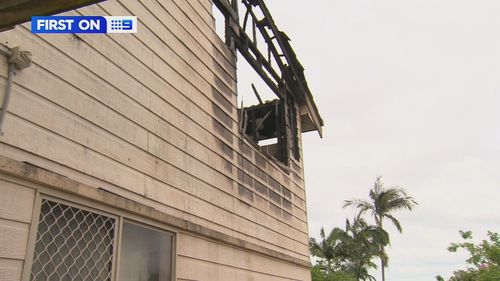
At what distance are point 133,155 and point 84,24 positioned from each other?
123cm

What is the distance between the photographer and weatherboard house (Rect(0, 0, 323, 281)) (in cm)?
300

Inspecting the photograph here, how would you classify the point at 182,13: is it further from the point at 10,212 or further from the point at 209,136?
the point at 10,212

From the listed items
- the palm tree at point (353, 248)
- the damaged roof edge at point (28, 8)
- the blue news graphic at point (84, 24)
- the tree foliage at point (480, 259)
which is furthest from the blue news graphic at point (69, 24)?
the palm tree at point (353, 248)

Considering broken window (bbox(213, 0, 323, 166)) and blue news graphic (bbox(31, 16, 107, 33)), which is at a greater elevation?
broken window (bbox(213, 0, 323, 166))

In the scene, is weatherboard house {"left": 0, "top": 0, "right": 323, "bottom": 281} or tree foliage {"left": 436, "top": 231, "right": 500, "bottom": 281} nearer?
weatherboard house {"left": 0, "top": 0, "right": 323, "bottom": 281}

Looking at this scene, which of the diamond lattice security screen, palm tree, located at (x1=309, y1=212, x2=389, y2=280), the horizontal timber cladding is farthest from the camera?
palm tree, located at (x1=309, y1=212, x2=389, y2=280)

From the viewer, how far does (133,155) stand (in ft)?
13.4

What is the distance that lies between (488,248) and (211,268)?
49.3 ft

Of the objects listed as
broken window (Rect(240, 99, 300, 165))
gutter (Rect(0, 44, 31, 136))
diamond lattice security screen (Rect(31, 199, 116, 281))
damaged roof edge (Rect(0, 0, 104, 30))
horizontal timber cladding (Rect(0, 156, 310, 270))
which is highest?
broken window (Rect(240, 99, 300, 165))

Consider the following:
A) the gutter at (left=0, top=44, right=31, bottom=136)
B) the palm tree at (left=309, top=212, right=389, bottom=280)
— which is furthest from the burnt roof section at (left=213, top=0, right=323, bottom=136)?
the palm tree at (left=309, top=212, right=389, bottom=280)

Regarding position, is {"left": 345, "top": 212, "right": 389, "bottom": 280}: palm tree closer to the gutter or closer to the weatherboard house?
the weatherboard house

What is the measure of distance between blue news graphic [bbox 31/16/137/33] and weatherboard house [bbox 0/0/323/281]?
0.06 metres

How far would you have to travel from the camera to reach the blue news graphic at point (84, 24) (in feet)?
11.1

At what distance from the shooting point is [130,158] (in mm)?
4047
